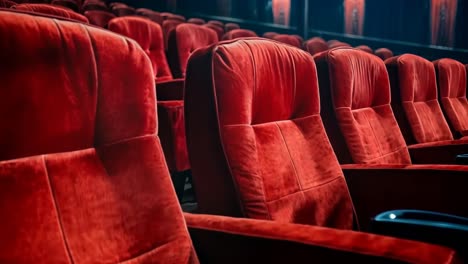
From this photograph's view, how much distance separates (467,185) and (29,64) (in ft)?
2.13

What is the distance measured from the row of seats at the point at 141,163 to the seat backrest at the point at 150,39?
3.16 feet

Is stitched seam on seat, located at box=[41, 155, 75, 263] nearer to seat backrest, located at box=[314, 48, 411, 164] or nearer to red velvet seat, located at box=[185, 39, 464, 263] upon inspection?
red velvet seat, located at box=[185, 39, 464, 263]

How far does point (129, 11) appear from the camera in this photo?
8.06 feet

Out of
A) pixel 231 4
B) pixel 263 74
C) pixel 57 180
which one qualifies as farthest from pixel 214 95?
pixel 231 4

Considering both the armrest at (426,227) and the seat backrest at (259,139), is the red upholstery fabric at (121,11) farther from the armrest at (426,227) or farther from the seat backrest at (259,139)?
the armrest at (426,227)

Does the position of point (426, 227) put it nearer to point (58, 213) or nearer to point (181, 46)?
point (58, 213)

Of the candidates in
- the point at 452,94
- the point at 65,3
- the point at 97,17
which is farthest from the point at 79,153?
the point at 65,3

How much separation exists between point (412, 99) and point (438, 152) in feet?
0.72

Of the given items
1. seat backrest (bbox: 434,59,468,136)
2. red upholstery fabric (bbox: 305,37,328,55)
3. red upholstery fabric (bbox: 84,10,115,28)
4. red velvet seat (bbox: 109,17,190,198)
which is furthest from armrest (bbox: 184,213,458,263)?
red upholstery fabric (bbox: 305,37,328,55)

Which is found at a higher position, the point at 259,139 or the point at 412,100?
the point at 259,139

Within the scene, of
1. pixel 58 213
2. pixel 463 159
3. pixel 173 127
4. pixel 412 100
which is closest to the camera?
pixel 58 213

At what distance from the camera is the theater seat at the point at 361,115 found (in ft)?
2.72

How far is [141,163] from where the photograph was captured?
1.45 ft

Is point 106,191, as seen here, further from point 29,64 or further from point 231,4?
point 231,4
